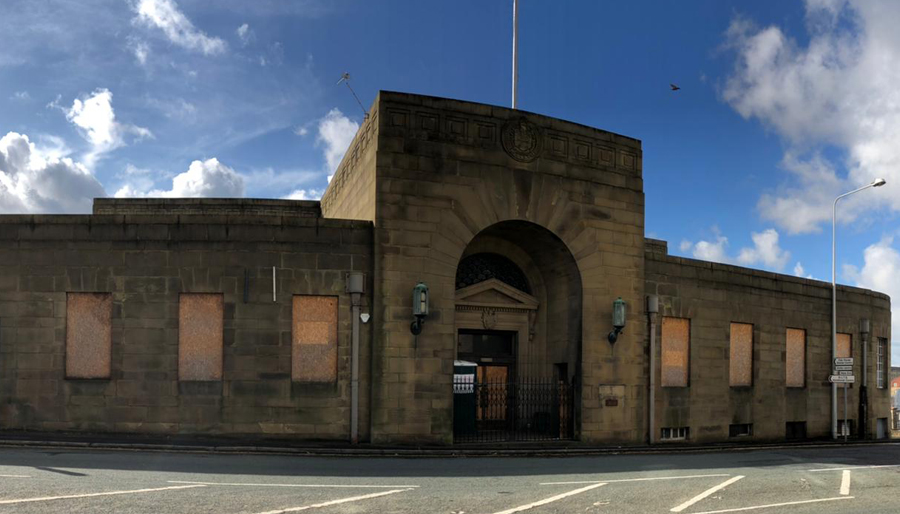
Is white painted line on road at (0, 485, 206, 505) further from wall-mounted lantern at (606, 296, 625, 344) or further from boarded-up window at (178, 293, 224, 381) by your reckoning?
wall-mounted lantern at (606, 296, 625, 344)

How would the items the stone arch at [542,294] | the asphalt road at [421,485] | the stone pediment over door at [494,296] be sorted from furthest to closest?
the stone pediment over door at [494,296], the stone arch at [542,294], the asphalt road at [421,485]

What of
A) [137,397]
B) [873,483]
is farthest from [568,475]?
[137,397]

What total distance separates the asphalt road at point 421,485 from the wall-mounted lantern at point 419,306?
356 cm

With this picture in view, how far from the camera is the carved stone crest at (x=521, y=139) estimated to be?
68.3 ft

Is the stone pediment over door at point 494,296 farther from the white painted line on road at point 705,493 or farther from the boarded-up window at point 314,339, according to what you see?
the white painted line on road at point 705,493

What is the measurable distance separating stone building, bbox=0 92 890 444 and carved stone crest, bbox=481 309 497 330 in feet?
0.14

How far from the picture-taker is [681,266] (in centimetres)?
2409

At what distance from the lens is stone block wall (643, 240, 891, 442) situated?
23.9 m

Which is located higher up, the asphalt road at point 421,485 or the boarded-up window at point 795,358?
the boarded-up window at point 795,358

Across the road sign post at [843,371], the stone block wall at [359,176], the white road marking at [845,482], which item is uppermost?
the stone block wall at [359,176]

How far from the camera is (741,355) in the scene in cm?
2611

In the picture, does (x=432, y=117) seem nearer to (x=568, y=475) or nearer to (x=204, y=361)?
(x=204, y=361)

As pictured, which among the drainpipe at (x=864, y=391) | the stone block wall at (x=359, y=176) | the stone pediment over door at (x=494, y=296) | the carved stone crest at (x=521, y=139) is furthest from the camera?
the drainpipe at (x=864, y=391)

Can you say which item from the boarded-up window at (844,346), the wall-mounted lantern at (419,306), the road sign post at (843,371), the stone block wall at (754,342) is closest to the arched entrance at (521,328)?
the wall-mounted lantern at (419,306)
